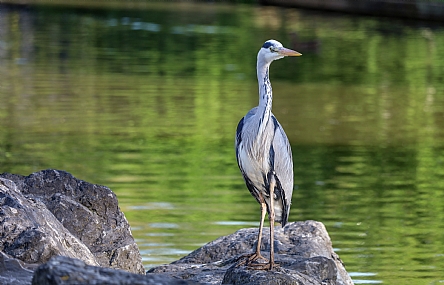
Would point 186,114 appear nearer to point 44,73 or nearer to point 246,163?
point 44,73

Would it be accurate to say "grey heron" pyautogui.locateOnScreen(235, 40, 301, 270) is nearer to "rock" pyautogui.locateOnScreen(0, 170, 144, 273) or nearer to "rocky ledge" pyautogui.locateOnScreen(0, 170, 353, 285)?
"rocky ledge" pyautogui.locateOnScreen(0, 170, 353, 285)

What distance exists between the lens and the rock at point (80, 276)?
12.8 feet

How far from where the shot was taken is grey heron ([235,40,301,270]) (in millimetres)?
6418

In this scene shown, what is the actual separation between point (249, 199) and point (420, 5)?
28442 mm

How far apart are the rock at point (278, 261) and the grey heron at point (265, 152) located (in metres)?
0.26

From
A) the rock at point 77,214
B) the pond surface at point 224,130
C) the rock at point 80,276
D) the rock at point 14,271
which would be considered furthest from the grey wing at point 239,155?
the rock at point 80,276

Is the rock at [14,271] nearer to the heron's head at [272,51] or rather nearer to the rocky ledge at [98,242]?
the rocky ledge at [98,242]

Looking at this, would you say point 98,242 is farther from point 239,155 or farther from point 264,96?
point 264,96

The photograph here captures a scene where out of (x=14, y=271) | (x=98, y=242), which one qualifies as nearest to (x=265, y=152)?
(x=98, y=242)

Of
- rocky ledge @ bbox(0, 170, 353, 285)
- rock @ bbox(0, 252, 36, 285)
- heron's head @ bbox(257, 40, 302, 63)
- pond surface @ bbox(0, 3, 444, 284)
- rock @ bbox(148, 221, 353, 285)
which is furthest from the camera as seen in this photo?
pond surface @ bbox(0, 3, 444, 284)

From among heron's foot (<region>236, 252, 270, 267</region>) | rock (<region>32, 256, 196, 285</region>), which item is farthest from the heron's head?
rock (<region>32, 256, 196, 285</region>)

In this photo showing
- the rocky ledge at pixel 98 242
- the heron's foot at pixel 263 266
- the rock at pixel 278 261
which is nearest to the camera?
the rocky ledge at pixel 98 242

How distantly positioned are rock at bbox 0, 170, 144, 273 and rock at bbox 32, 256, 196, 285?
1657 millimetres

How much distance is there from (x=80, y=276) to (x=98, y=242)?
277 centimetres
